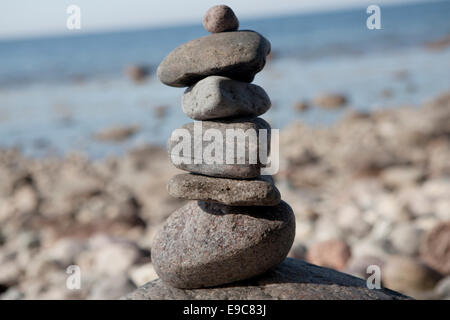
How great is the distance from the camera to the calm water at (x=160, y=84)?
550 inches

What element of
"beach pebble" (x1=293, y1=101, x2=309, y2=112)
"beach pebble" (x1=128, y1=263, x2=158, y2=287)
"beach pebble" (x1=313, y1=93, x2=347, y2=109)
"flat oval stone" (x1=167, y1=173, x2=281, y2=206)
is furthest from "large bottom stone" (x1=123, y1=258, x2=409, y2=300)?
"beach pebble" (x1=313, y1=93, x2=347, y2=109)

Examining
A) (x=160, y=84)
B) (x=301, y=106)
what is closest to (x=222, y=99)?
(x=301, y=106)

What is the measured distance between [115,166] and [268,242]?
25.7 ft

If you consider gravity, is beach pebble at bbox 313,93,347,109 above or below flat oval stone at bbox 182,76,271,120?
below

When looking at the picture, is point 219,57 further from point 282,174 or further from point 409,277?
point 282,174

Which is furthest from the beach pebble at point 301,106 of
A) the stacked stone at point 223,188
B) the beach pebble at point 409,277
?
the stacked stone at point 223,188

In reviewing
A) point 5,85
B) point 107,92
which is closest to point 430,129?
point 107,92

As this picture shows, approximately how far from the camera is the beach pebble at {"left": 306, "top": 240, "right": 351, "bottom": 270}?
18.0 ft

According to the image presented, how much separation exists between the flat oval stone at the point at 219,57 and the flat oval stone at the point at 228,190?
0.64 metres

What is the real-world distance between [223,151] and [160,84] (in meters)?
18.4

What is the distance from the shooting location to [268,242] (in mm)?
3135

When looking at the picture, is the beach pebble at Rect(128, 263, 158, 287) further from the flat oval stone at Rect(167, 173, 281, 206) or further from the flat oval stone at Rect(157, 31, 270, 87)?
the flat oval stone at Rect(157, 31, 270, 87)

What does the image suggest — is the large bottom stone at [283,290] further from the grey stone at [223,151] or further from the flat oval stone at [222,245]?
the grey stone at [223,151]
